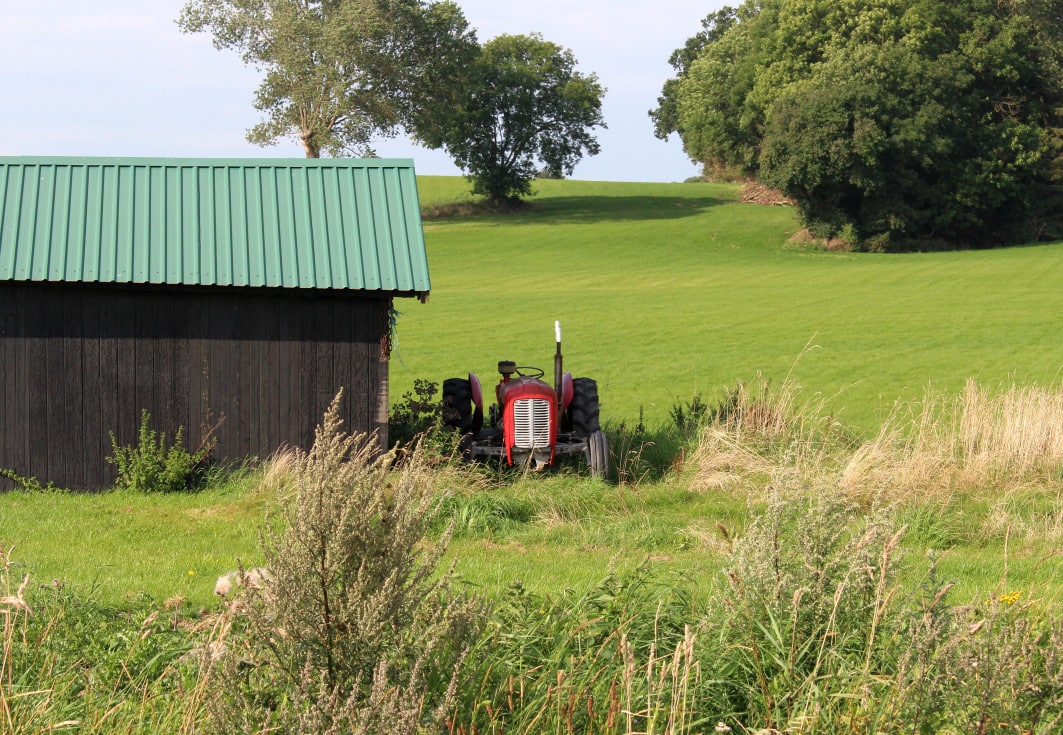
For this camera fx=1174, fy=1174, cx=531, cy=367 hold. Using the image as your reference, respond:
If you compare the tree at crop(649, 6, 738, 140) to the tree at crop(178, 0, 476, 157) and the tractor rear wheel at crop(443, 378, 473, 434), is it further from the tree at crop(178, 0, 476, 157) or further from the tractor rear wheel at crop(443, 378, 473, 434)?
the tractor rear wheel at crop(443, 378, 473, 434)

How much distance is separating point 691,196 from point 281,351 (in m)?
67.3

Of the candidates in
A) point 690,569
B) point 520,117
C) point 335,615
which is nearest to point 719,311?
point 690,569

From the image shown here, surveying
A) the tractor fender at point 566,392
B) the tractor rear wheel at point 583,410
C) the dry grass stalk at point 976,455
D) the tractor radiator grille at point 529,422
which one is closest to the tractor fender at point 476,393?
the tractor fender at point 566,392

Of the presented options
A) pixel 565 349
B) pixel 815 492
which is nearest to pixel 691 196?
pixel 565 349

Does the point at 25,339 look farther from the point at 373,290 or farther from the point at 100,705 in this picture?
the point at 100,705

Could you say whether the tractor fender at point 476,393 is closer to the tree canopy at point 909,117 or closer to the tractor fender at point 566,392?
the tractor fender at point 566,392

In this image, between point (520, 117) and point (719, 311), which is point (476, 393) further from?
point (520, 117)

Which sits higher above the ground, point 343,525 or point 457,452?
point 343,525

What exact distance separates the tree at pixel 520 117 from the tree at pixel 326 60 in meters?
9.71

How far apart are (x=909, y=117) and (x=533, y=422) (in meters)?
46.6

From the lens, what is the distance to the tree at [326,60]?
174 ft

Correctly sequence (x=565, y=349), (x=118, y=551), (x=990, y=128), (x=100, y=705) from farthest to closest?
(x=990, y=128) < (x=565, y=349) < (x=118, y=551) < (x=100, y=705)

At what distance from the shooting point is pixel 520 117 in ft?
236

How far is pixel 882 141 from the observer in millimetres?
52406
